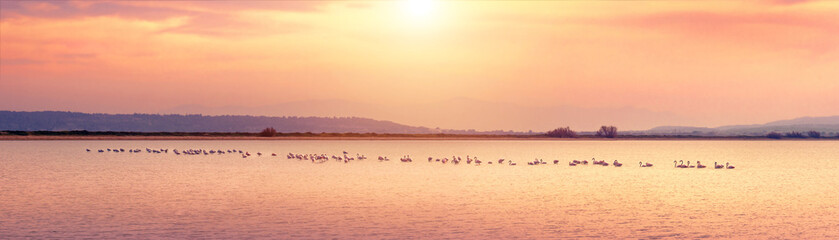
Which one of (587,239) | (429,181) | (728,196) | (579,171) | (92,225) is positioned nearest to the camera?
(587,239)

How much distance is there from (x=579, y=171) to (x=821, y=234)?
2567cm

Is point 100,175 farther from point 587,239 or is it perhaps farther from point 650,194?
point 587,239

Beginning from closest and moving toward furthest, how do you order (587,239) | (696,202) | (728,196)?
(587,239)
(696,202)
(728,196)

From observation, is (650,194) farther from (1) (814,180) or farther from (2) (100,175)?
(2) (100,175)

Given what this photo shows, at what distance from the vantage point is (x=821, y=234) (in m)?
19.2

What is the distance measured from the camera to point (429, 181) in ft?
117

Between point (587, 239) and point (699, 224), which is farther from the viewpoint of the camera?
point (699, 224)

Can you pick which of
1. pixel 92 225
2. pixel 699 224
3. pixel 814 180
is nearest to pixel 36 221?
pixel 92 225

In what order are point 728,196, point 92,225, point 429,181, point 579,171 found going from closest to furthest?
1. point 92,225
2. point 728,196
3. point 429,181
4. point 579,171

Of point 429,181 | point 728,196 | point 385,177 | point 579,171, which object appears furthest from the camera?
point 579,171

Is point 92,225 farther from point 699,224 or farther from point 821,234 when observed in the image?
point 821,234

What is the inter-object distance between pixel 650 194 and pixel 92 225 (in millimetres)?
19348

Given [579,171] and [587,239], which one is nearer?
[587,239]

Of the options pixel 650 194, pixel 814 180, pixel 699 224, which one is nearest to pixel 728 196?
pixel 650 194
